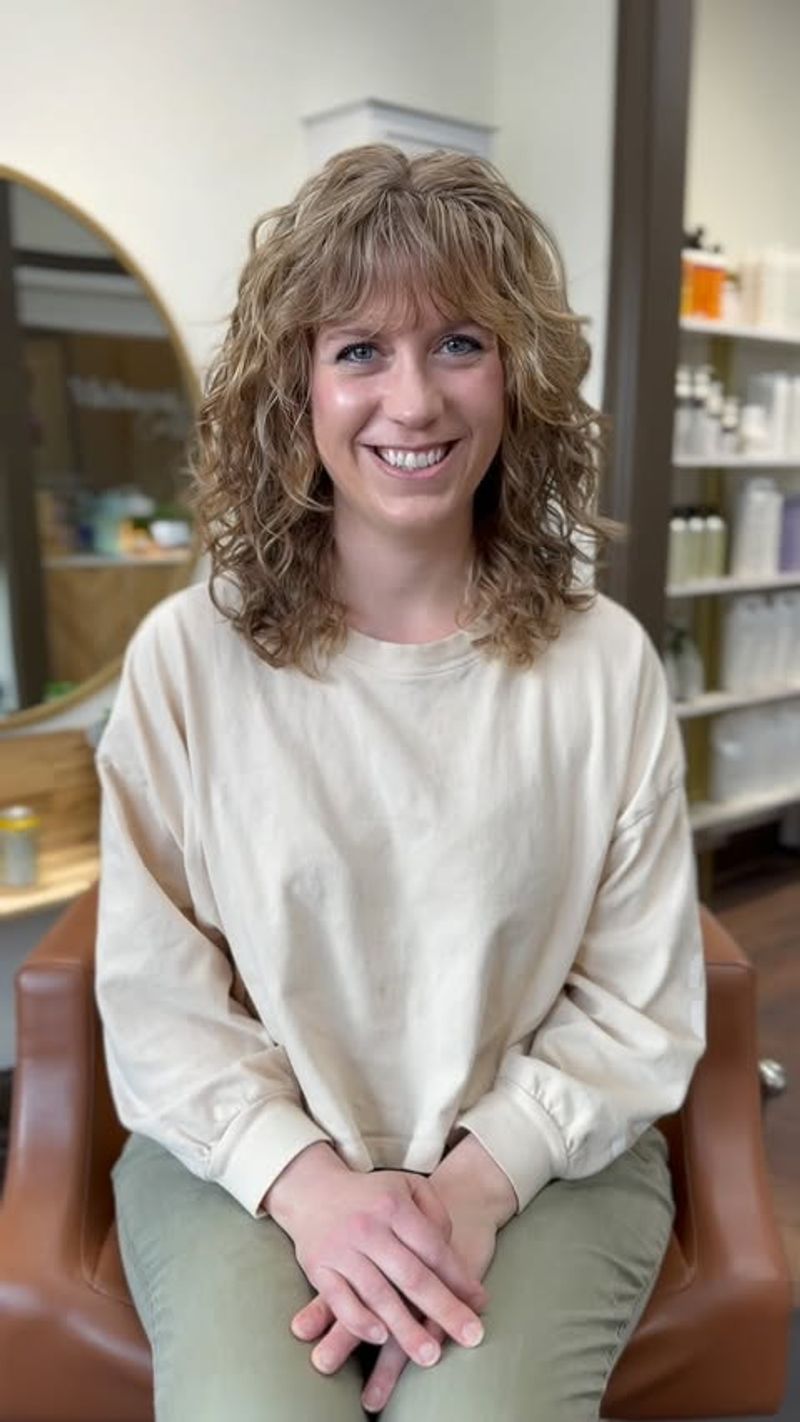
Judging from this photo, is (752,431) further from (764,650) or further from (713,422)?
(764,650)

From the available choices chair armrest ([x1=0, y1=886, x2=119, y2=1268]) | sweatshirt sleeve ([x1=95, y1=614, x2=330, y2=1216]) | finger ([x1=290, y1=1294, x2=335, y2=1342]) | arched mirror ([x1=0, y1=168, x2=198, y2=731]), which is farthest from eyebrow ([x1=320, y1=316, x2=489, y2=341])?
arched mirror ([x1=0, y1=168, x2=198, y2=731])

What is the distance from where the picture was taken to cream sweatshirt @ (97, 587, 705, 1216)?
1015 mm

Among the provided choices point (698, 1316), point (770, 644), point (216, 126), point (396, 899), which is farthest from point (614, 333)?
point (698, 1316)

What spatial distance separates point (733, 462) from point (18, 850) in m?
2.11

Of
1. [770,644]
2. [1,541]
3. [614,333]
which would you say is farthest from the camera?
[770,644]

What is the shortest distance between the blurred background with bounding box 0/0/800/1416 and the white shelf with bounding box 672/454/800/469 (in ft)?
0.06

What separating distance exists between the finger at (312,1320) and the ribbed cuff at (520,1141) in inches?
7.2

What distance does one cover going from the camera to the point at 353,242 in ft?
3.09

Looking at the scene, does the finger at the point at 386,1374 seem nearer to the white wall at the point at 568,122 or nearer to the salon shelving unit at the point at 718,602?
the white wall at the point at 568,122

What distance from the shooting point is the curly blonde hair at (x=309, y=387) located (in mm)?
947

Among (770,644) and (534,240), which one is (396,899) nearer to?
(534,240)

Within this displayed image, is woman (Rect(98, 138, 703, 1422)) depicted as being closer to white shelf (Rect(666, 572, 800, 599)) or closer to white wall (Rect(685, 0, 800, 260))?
white shelf (Rect(666, 572, 800, 599))

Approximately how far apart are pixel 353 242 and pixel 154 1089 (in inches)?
27.8

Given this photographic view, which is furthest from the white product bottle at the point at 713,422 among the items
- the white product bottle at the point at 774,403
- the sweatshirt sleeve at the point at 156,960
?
the sweatshirt sleeve at the point at 156,960
